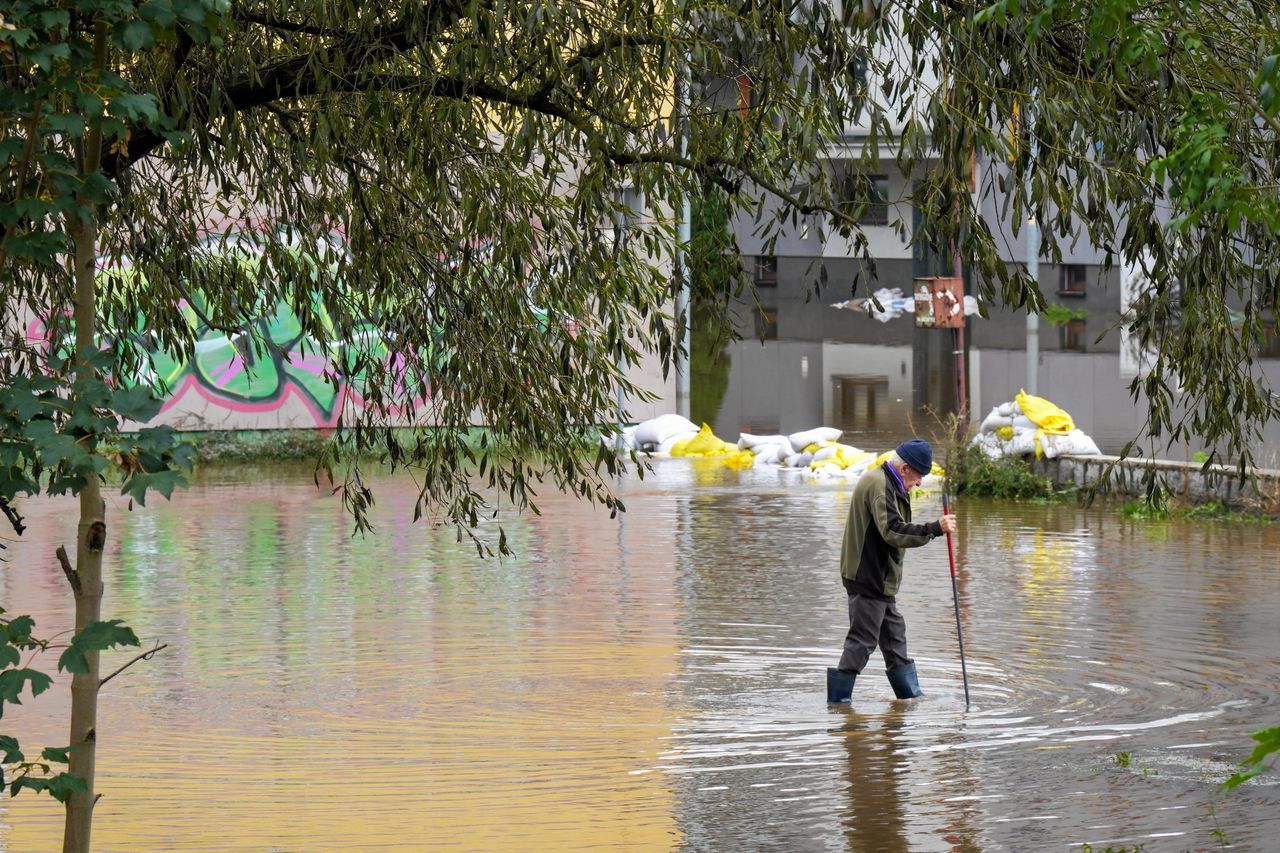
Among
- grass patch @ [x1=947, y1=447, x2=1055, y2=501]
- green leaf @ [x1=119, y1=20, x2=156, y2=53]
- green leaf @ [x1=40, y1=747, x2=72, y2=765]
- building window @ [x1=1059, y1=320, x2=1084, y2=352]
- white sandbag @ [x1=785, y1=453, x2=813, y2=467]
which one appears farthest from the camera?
building window @ [x1=1059, y1=320, x2=1084, y2=352]

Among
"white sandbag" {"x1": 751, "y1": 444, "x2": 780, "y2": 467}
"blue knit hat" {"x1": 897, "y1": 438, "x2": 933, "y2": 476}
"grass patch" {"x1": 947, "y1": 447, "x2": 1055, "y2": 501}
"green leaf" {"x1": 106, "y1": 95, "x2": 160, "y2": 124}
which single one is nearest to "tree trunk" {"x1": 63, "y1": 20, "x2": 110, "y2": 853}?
"green leaf" {"x1": 106, "y1": 95, "x2": 160, "y2": 124}

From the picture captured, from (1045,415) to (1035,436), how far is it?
0.29 m

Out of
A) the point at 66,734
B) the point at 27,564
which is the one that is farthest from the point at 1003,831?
the point at 27,564

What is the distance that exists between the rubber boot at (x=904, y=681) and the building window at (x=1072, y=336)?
105 feet

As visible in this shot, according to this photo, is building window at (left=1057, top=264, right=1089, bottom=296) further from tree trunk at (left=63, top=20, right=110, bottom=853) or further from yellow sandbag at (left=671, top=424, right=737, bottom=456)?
tree trunk at (left=63, top=20, right=110, bottom=853)

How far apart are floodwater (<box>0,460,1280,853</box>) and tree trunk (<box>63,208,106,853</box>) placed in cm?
268

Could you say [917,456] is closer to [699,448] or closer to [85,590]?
[85,590]

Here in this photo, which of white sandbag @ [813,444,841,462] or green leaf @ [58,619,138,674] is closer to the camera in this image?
green leaf @ [58,619,138,674]

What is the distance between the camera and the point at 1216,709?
9.97 m

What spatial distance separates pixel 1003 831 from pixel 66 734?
15.4ft

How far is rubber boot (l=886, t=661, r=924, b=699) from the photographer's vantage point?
10367 millimetres

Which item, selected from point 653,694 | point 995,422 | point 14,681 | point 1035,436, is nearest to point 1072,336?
point 995,422

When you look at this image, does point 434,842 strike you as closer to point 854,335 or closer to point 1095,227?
point 1095,227

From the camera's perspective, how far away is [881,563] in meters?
10.5
